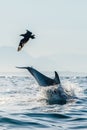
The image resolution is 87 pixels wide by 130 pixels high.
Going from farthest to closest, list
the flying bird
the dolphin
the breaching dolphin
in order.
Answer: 1. the dolphin
2. the breaching dolphin
3. the flying bird

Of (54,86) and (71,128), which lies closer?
(71,128)

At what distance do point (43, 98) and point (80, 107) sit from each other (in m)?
5.76

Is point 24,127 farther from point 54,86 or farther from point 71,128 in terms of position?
point 54,86

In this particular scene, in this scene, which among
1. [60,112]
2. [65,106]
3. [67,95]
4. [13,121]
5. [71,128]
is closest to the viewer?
[71,128]

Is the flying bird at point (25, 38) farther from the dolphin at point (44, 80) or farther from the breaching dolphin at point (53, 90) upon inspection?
the dolphin at point (44, 80)

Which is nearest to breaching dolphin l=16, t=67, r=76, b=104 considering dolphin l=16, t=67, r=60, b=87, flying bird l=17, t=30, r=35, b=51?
dolphin l=16, t=67, r=60, b=87

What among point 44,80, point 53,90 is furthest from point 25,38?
point 44,80

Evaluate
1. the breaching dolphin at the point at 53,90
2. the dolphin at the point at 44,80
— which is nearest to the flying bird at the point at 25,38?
the breaching dolphin at the point at 53,90

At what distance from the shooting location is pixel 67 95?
3191 centimetres

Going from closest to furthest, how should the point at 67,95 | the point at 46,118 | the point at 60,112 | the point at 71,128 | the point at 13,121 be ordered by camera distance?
1. the point at 71,128
2. the point at 13,121
3. the point at 46,118
4. the point at 60,112
5. the point at 67,95

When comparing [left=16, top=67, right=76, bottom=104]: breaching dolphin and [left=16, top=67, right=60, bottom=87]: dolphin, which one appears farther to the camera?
[left=16, top=67, right=60, bottom=87]: dolphin

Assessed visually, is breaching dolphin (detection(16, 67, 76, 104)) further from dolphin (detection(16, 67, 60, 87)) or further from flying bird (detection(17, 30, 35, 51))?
flying bird (detection(17, 30, 35, 51))

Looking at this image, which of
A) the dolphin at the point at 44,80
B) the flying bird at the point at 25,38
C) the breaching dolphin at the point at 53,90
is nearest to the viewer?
the flying bird at the point at 25,38

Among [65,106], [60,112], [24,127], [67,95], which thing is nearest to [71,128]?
[24,127]
